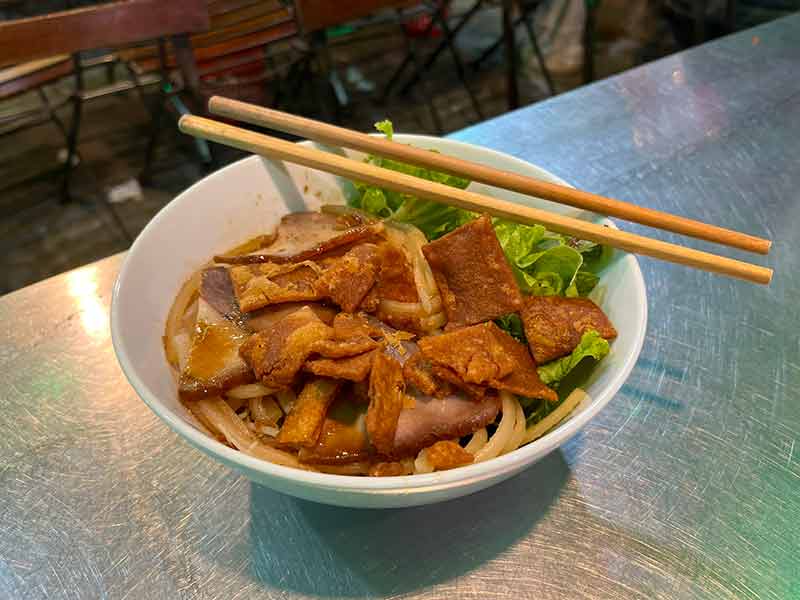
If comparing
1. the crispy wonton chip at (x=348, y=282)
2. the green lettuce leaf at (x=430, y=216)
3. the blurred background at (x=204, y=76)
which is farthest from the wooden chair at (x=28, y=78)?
the crispy wonton chip at (x=348, y=282)

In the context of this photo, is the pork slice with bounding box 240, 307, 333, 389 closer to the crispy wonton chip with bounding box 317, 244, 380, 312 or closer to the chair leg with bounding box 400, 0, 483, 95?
the crispy wonton chip with bounding box 317, 244, 380, 312

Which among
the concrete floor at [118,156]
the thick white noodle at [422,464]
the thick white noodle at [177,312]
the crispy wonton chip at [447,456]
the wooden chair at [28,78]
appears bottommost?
the concrete floor at [118,156]

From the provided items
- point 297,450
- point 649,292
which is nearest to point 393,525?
point 297,450

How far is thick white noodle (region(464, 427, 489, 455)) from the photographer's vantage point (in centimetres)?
102

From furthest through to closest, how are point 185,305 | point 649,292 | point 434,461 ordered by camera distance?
point 649,292 → point 185,305 → point 434,461

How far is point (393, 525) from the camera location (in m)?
1.13

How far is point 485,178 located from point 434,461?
1.96ft

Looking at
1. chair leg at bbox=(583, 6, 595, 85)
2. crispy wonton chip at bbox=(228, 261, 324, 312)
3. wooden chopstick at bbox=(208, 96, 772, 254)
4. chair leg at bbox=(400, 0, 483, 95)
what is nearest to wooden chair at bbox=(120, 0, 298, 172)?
chair leg at bbox=(400, 0, 483, 95)

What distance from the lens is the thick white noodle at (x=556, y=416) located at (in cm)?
100

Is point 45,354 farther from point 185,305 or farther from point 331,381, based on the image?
point 331,381

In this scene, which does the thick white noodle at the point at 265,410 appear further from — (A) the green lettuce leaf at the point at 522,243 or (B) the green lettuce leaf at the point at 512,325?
(A) the green lettuce leaf at the point at 522,243

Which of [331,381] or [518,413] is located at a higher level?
[331,381]

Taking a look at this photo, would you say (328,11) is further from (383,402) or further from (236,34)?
(383,402)

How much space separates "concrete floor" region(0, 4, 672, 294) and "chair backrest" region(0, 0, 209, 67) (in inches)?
64.5
